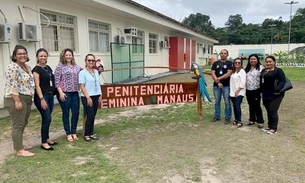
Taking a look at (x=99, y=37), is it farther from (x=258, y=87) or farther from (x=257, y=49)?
(x=257, y=49)

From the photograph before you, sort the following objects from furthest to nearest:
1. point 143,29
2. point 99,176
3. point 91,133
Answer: point 143,29 → point 91,133 → point 99,176

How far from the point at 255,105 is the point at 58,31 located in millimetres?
5852

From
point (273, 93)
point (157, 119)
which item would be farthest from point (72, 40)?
point (273, 93)

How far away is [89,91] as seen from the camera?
13.1ft

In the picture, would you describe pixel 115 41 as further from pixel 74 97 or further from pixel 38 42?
pixel 74 97

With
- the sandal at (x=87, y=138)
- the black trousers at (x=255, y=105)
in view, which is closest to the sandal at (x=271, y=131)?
the black trousers at (x=255, y=105)

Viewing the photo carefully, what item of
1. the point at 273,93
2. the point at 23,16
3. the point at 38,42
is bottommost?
the point at 273,93

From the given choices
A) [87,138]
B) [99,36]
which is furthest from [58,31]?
[87,138]

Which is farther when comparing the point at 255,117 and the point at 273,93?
the point at 255,117

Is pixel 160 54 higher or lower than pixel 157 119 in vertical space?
higher

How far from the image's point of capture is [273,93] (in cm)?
447

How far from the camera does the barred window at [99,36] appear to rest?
928 centimetres

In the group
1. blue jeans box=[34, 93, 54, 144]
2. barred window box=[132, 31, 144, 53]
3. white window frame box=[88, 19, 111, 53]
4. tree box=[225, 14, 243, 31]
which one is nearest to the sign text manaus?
blue jeans box=[34, 93, 54, 144]

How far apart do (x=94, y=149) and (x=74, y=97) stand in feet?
2.84
